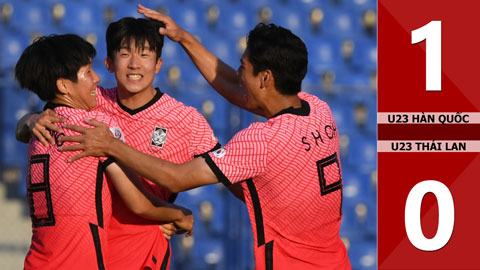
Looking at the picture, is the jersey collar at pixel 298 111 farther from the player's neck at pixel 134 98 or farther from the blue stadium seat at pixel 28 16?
the blue stadium seat at pixel 28 16

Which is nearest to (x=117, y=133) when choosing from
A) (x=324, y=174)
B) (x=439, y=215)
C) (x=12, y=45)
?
(x=324, y=174)

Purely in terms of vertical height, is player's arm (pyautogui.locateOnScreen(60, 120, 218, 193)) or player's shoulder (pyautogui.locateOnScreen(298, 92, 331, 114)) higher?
player's shoulder (pyautogui.locateOnScreen(298, 92, 331, 114))

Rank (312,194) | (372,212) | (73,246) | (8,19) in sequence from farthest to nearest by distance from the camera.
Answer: (8,19) < (372,212) < (312,194) < (73,246)

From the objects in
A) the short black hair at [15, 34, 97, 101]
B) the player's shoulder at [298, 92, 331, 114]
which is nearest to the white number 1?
the player's shoulder at [298, 92, 331, 114]

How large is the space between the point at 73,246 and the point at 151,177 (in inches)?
15.2

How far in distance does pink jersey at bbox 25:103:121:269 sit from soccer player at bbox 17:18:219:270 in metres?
0.29

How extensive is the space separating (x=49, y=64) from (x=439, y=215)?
446 centimetres

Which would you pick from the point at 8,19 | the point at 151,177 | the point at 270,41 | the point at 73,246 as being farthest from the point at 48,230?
the point at 8,19

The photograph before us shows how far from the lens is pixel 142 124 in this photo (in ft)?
11.0

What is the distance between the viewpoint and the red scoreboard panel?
6.71 metres

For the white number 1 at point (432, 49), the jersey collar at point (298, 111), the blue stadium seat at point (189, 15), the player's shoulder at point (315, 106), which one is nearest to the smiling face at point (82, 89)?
the jersey collar at point (298, 111)

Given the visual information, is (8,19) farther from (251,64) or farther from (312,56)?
(251,64)

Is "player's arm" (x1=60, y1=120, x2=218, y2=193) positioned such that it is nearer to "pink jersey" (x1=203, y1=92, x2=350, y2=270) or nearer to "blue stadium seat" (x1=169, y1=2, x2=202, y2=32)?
"pink jersey" (x1=203, y1=92, x2=350, y2=270)

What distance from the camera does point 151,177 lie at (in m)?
3.00
